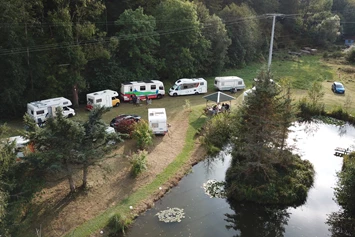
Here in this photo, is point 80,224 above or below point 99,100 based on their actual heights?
below

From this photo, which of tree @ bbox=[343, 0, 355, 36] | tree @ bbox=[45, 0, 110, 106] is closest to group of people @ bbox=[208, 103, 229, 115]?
tree @ bbox=[45, 0, 110, 106]

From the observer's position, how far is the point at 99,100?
2895cm

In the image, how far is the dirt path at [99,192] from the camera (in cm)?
1580

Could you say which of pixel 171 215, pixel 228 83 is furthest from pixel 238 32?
pixel 171 215

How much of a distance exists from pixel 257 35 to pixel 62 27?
104 ft

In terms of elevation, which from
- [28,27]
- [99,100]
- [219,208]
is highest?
[28,27]

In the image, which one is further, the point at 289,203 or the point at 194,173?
the point at 194,173

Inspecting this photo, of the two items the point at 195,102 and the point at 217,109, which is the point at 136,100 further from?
the point at 217,109

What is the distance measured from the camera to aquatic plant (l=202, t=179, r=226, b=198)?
61.2ft

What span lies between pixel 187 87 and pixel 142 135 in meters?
12.9

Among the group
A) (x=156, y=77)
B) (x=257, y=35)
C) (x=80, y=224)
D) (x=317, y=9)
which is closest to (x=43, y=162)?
(x=80, y=224)

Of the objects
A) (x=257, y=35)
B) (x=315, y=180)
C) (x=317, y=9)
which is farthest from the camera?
(x=317, y=9)

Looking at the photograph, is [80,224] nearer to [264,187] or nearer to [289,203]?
[264,187]

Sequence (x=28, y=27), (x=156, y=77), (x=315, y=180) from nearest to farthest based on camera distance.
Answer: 1. (x=315, y=180)
2. (x=28, y=27)
3. (x=156, y=77)
